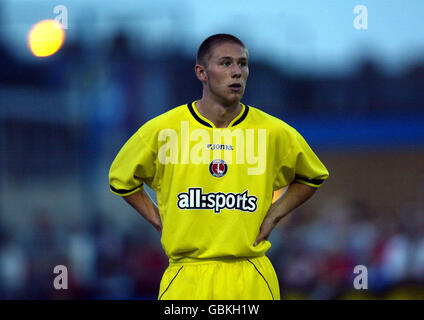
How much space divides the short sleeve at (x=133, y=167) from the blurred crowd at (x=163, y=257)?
15.0 ft

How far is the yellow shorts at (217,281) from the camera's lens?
11.5 feet

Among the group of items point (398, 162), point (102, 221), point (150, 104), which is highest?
point (150, 104)

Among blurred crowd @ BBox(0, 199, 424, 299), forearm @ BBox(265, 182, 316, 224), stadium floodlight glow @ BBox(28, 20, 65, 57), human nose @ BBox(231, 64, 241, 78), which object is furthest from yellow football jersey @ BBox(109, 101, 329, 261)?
blurred crowd @ BBox(0, 199, 424, 299)

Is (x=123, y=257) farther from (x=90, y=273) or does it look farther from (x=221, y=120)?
(x=221, y=120)

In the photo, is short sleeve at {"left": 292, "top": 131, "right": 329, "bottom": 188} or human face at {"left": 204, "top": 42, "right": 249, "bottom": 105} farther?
short sleeve at {"left": 292, "top": 131, "right": 329, "bottom": 188}

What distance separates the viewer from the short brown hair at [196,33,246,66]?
358 centimetres

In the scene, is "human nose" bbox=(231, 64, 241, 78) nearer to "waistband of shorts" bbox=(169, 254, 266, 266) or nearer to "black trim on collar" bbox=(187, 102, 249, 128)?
"black trim on collar" bbox=(187, 102, 249, 128)

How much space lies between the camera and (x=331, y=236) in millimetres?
9031

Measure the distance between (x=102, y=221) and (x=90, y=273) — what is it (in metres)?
0.96

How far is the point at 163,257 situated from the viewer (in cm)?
827

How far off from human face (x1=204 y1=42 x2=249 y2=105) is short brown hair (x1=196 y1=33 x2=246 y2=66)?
0.03 metres
